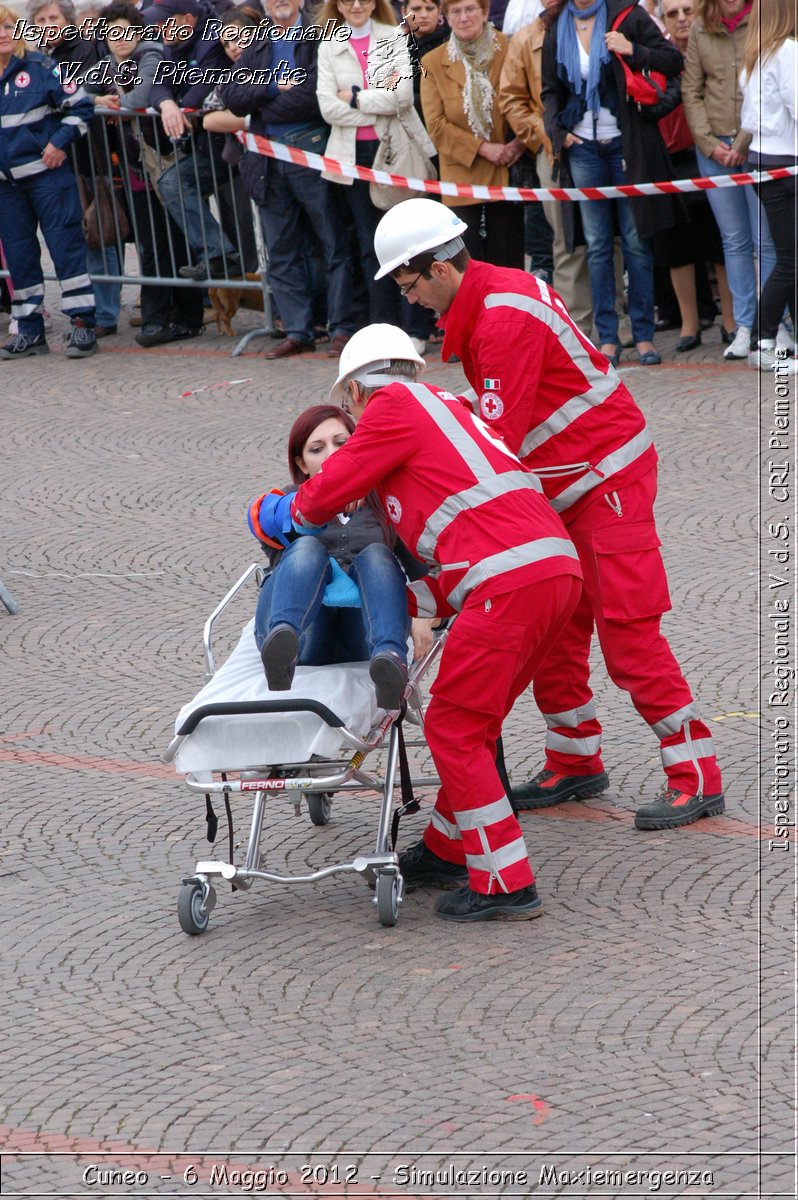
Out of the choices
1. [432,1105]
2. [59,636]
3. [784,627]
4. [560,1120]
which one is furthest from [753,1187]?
[59,636]

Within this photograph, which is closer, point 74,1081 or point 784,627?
point 74,1081

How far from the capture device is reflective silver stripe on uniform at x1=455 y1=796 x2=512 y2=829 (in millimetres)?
4988

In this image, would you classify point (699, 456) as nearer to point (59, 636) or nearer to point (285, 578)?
point (59, 636)

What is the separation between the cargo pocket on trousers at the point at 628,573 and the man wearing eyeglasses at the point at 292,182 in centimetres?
705

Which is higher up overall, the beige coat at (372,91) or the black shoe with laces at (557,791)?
the beige coat at (372,91)

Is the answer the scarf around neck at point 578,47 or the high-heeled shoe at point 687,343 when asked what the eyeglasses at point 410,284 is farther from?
the high-heeled shoe at point 687,343

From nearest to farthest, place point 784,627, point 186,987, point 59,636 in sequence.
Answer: point 186,987, point 784,627, point 59,636

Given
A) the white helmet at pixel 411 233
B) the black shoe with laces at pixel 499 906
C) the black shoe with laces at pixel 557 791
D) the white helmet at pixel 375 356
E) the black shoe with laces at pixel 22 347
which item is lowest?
the black shoe with laces at pixel 22 347

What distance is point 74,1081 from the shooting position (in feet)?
14.2

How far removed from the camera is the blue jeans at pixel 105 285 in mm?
13969

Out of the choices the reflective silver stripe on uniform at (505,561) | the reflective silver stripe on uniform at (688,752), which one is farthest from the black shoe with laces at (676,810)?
the reflective silver stripe on uniform at (505,561)

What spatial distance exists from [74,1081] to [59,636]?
3.84 meters

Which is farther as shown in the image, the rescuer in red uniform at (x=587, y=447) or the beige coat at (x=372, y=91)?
the beige coat at (x=372, y=91)

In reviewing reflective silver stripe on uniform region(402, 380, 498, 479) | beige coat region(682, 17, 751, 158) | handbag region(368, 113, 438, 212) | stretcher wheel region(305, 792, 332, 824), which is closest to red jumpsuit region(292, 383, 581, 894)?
reflective silver stripe on uniform region(402, 380, 498, 479)
